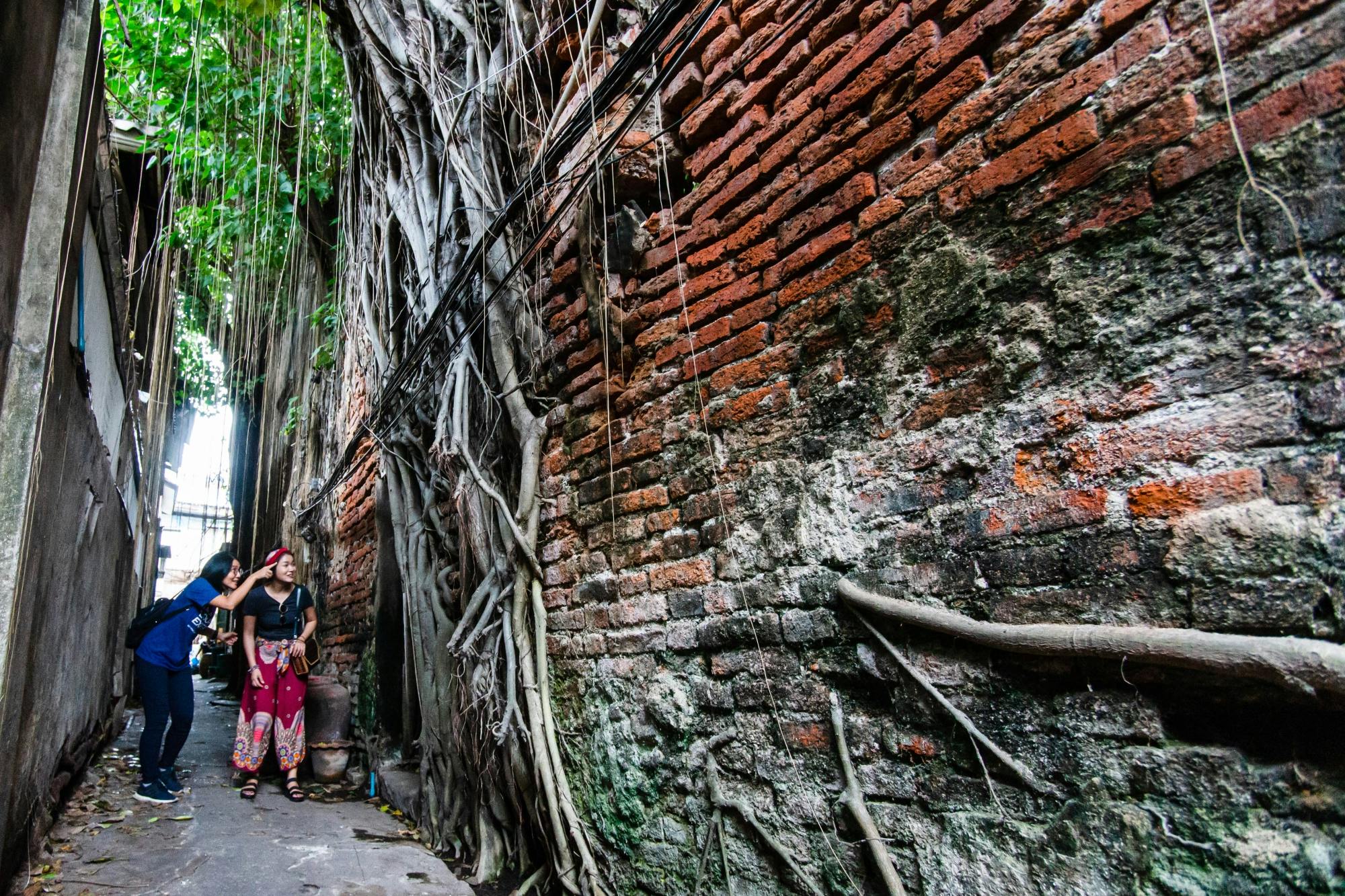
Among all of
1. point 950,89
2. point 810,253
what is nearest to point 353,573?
point 810,253

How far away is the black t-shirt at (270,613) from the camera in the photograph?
4.29 meters

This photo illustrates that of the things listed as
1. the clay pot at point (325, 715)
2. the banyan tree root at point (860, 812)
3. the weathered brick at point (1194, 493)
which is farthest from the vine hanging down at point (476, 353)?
the weathered brick at point (1194, 493)

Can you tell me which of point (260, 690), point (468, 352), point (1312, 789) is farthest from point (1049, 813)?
point (260, 690)

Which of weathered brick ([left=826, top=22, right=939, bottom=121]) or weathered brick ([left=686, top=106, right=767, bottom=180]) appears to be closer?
weathered brick ([left=826, top=22, right=939, bottom=121])

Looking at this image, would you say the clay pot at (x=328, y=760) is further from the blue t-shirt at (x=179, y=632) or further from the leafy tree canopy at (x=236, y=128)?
the leafy tree canopy at (x=236, y=128)

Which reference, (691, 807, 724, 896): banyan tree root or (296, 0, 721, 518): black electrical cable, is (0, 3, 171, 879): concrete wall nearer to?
(296, 0, 721, 518): black electrical cable

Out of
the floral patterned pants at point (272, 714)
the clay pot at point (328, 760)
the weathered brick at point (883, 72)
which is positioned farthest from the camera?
the clay pot at point (328, 760)

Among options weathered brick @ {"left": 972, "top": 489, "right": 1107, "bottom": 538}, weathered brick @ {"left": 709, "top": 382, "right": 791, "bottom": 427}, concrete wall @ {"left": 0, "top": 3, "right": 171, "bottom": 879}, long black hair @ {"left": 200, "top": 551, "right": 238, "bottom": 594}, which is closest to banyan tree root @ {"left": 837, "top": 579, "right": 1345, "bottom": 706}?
weathered brick @ {"left": 972, "top": 489, "right": 1107, "bottom": 538}

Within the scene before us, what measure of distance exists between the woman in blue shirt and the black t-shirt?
14 centimetres

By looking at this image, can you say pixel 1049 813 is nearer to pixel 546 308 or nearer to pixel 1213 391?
pixel 1213 391

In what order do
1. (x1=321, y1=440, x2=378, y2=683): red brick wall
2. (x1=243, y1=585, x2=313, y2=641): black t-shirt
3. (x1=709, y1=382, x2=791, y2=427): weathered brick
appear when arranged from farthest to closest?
(x1=321, y1=440, x2=378, y2=683): red brick wall
(x1=243, y1=585, x2=313, y2=641): black t-shirt
(x1=709, y1=382, x2=791, y2=427): weathered brick

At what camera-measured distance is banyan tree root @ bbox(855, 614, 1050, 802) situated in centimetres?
133

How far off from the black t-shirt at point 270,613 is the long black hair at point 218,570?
0.51 feet

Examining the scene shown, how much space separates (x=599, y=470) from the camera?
253 centimetres
